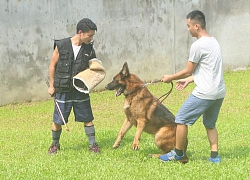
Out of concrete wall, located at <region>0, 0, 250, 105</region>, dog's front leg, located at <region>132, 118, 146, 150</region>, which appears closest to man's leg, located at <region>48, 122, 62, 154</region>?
dog's front leg, located at <region>132, 118, 146, 150</region>

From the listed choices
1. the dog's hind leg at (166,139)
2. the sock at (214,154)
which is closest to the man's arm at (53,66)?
the dog's hind leg at (166,139)

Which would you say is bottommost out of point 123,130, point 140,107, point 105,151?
point 105,151

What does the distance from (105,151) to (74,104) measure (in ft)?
2.69

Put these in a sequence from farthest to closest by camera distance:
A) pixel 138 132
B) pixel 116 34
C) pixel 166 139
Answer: pixel 116 34, pixel 138 132, pixel 166 139

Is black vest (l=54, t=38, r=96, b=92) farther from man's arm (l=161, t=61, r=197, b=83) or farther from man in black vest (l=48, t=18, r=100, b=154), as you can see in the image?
man's arm (l=161, t=61, r=197, b=83)

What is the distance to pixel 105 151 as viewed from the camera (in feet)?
24.8

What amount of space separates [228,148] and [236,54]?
883cm

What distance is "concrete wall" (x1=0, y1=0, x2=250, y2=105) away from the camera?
11.8m

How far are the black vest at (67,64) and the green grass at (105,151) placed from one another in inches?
39.0

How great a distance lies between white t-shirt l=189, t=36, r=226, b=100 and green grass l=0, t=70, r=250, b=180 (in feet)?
3.10

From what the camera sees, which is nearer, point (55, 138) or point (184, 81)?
point (184, 81)

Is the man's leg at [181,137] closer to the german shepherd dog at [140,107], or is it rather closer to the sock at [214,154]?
the sock at [214,154]

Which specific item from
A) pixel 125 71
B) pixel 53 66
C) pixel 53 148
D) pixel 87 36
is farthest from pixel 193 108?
pixel 53 148

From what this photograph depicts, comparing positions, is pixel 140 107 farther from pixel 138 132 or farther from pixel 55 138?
pixel 55 138
